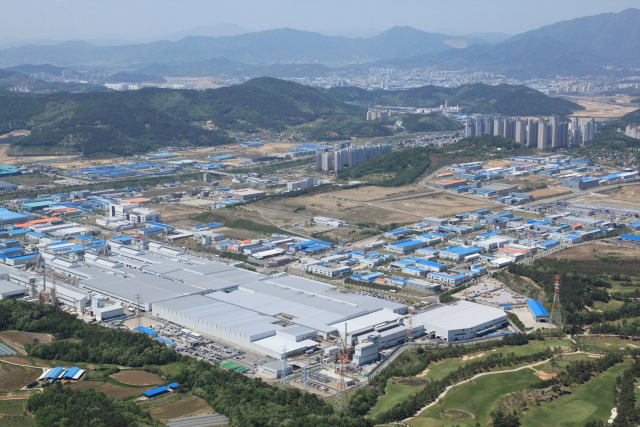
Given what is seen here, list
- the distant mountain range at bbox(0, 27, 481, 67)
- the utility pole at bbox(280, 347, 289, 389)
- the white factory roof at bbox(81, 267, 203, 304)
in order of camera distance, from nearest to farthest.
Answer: the utility pole at bbox(280, 347, 289, 389) < the white factory roof at bbox(81, 267, 203, 304) < the distant mountain range at bbox(0, 27, 481, 67)

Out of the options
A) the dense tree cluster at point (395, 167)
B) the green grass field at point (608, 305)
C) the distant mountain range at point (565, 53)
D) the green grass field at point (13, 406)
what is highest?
the distant mountain range at point (565, 53)

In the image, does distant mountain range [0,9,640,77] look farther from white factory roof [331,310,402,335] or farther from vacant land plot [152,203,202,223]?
white factory roof [331,310,402,335]

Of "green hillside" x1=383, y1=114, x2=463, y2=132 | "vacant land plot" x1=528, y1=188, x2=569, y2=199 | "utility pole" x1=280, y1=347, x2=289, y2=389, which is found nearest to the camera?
"utility pole" x1=280, y1=347, x2=289, y2=389

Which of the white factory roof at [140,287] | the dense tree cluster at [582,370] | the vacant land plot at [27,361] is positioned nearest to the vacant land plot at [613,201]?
the dense tree cluster at [582,370]

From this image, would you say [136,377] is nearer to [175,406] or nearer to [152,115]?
[175,406]

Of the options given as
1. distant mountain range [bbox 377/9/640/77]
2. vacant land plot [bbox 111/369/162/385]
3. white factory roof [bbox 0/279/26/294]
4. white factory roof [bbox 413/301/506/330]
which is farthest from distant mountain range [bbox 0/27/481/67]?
vacant land plot [bbox 111/369/162/385]

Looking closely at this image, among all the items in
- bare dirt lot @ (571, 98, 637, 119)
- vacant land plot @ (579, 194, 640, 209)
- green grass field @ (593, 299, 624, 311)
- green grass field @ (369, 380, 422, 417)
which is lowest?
green grass field @ (369, 380, 422, 417)

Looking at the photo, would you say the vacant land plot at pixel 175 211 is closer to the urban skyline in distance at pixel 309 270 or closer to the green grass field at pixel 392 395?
the urban skyline in distance at pixel 309 270
